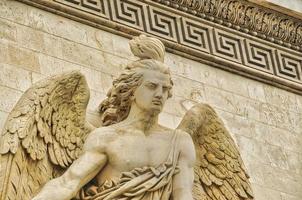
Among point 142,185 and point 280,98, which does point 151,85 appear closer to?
point 142,185

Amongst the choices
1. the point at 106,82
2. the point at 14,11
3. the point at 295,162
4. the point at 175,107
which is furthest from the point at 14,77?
the point at 295,162

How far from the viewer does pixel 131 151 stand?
41.0 feet

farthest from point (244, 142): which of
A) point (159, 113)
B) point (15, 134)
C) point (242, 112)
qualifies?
point (15, 134)

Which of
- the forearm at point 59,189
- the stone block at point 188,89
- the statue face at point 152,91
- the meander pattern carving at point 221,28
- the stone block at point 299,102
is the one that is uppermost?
the meander pattern carving at point 221,28

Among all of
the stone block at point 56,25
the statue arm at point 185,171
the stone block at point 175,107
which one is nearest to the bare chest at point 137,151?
the statue arm at point 185,171

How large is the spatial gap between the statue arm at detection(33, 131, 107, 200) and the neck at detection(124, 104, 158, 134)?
12.4 inches

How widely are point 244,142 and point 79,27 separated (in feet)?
5.31

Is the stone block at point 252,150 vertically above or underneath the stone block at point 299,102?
underneath

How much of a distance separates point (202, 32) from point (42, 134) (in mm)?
2401

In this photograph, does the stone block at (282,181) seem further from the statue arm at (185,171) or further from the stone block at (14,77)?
the stone block at (14,77)

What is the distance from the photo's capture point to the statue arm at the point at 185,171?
Result: 12.5m

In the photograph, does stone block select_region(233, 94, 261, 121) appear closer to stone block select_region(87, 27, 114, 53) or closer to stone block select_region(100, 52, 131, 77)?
stone block select_region(100, 52, 131, 77)

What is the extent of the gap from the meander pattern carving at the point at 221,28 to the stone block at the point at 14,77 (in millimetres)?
960

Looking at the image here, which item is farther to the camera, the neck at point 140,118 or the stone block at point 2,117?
→ the neck at point 140,118
